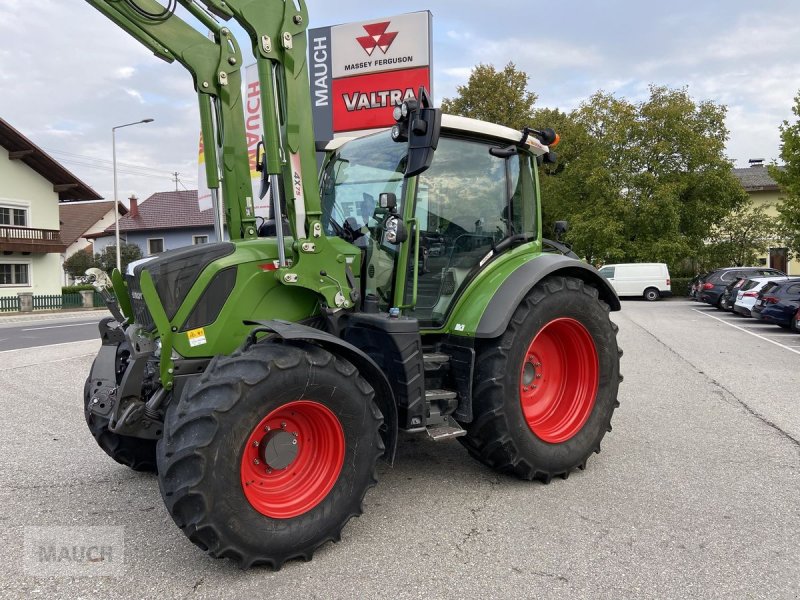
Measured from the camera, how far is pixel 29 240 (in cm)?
2894

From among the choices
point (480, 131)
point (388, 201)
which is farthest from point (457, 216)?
point (388, 201)

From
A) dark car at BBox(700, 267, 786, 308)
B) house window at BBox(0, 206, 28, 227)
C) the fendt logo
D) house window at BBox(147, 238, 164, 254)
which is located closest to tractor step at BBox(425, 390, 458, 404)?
the fendt logo

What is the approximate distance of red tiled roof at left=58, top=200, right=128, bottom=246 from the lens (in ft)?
159

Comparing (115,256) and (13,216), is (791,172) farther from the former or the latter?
(115,256)

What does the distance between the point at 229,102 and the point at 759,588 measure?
412cm

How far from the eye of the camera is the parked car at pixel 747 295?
60.9 ft

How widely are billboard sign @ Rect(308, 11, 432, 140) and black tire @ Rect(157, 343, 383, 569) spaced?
30.6ft

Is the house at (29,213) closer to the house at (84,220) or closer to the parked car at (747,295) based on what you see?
the house at (84,220)

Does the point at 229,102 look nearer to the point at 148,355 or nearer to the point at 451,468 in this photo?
the point at 148,355

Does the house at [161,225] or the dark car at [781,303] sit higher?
the house at [161,225]

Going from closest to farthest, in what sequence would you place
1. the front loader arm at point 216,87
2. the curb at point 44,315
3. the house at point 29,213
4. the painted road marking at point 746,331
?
the front loader arm at point 216,87, the painted road marking at point 746,331, the curb at point 44,315, the house at point 29,213

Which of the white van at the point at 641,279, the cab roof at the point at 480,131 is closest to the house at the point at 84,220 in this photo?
the white van at the point at 641,279

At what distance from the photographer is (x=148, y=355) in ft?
11.8

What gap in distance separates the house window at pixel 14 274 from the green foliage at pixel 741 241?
3431 centimetres
